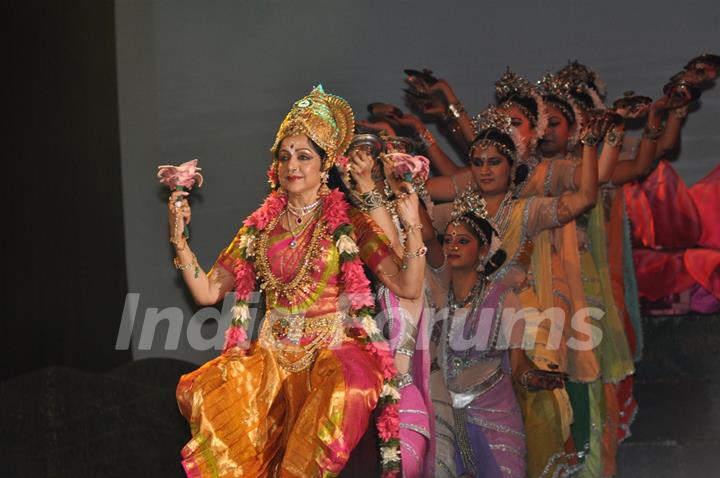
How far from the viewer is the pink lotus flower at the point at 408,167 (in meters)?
4.58

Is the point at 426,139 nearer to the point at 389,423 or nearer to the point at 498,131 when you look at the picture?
the point at 498,131

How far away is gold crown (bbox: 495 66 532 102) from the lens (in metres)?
6.28

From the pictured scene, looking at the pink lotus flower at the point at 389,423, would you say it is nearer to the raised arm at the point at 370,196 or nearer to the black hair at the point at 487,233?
the raised arm at the point at 370,196

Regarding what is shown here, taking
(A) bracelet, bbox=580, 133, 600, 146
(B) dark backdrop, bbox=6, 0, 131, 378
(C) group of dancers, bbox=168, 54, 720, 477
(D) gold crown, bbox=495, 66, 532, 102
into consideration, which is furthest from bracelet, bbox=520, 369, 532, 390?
(B) dark backdrop, bbox=6, 0, 131, 378

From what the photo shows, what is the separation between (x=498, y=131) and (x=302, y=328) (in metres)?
1.83

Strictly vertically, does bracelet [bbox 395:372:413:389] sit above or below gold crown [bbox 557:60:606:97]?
below

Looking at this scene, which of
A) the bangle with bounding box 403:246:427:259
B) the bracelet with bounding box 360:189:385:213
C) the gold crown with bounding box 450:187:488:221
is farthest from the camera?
the gold crown with bounding box 450:187:488:221

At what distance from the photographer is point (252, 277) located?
4801mm

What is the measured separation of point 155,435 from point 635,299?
2.53 metres

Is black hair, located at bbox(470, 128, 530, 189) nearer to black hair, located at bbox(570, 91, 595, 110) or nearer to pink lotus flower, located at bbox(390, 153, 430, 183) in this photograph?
black hair, located at bbox(570, 91, 595, 110)

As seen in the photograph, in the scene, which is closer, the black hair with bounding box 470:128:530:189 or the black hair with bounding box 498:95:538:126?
the black hair with bounding box 470:128:530:189

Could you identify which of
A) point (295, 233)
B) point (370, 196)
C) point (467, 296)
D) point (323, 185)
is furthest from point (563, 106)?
point (295, 233)

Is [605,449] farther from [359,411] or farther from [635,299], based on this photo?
[359,411]

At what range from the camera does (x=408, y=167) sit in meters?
4.58
